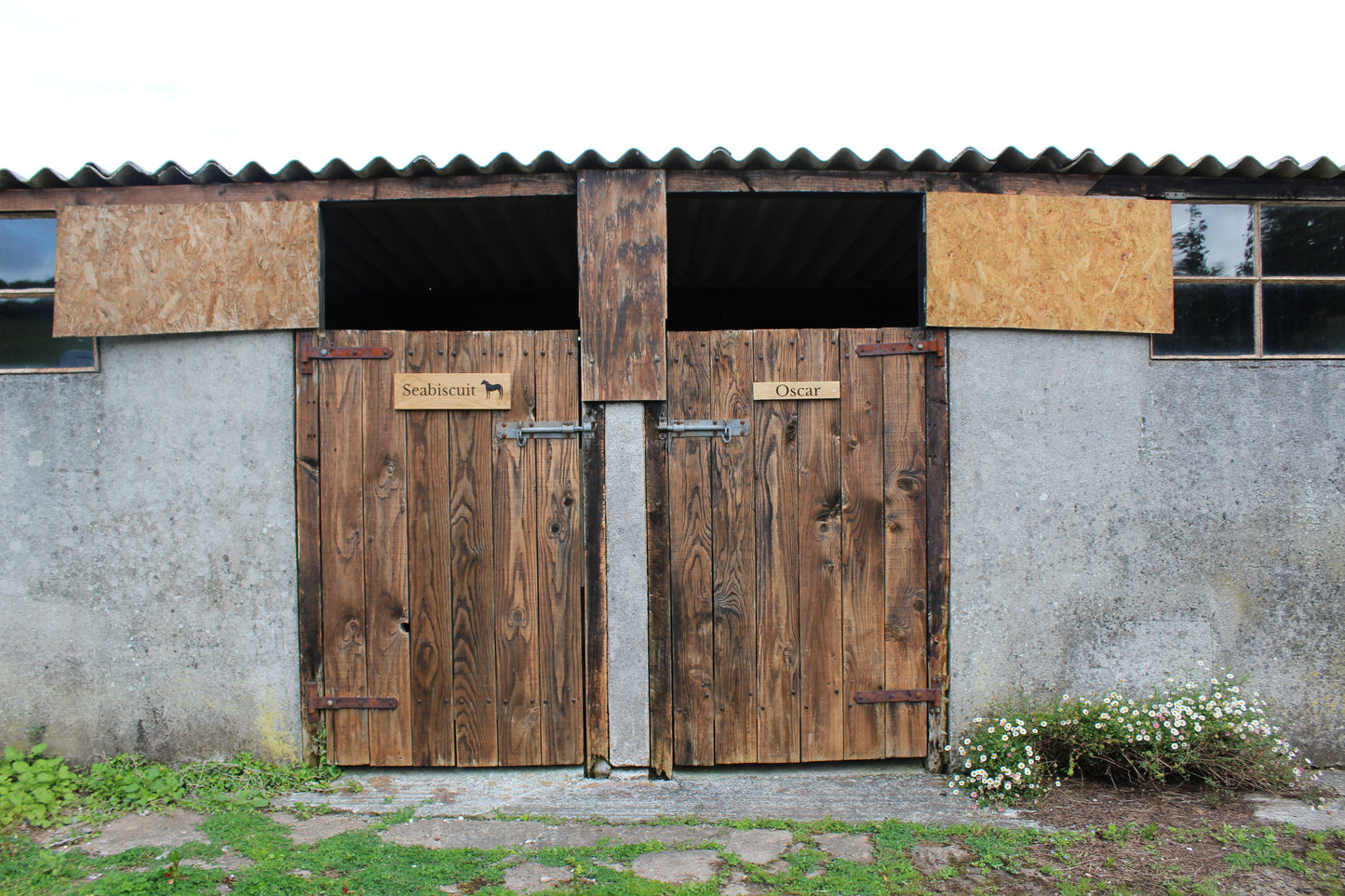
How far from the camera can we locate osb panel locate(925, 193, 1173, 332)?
3.90 metres

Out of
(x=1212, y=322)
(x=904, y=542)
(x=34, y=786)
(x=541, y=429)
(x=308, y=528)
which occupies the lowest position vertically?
(x=34, y=786)

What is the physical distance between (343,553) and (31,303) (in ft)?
7.22

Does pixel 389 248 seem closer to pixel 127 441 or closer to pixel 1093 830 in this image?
pixel 127 441

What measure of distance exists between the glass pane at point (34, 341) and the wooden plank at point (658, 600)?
3.07 meters

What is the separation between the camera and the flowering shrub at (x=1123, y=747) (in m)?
3.66

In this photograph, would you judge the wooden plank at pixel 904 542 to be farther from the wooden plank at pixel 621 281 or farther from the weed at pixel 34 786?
the weed at pixel 34 786

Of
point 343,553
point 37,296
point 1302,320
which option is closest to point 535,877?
point 343,553

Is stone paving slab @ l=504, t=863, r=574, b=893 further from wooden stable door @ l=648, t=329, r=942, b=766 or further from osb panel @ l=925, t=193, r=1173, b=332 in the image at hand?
osb panel @ l=925, t=193, r=1173, b=332

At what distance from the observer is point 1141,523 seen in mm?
3963

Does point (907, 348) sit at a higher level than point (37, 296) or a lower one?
lower

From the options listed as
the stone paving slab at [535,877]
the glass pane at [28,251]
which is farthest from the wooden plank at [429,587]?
the glass pane at [28,251]

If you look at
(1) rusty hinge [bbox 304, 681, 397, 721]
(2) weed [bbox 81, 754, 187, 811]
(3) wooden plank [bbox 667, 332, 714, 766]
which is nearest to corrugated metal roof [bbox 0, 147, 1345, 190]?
(3) wooden plank [bbox 667, 332, 714, 766]

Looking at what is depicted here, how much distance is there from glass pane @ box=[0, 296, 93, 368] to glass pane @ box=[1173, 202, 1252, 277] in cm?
599

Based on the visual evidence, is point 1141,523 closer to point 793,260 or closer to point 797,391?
point 797,391
